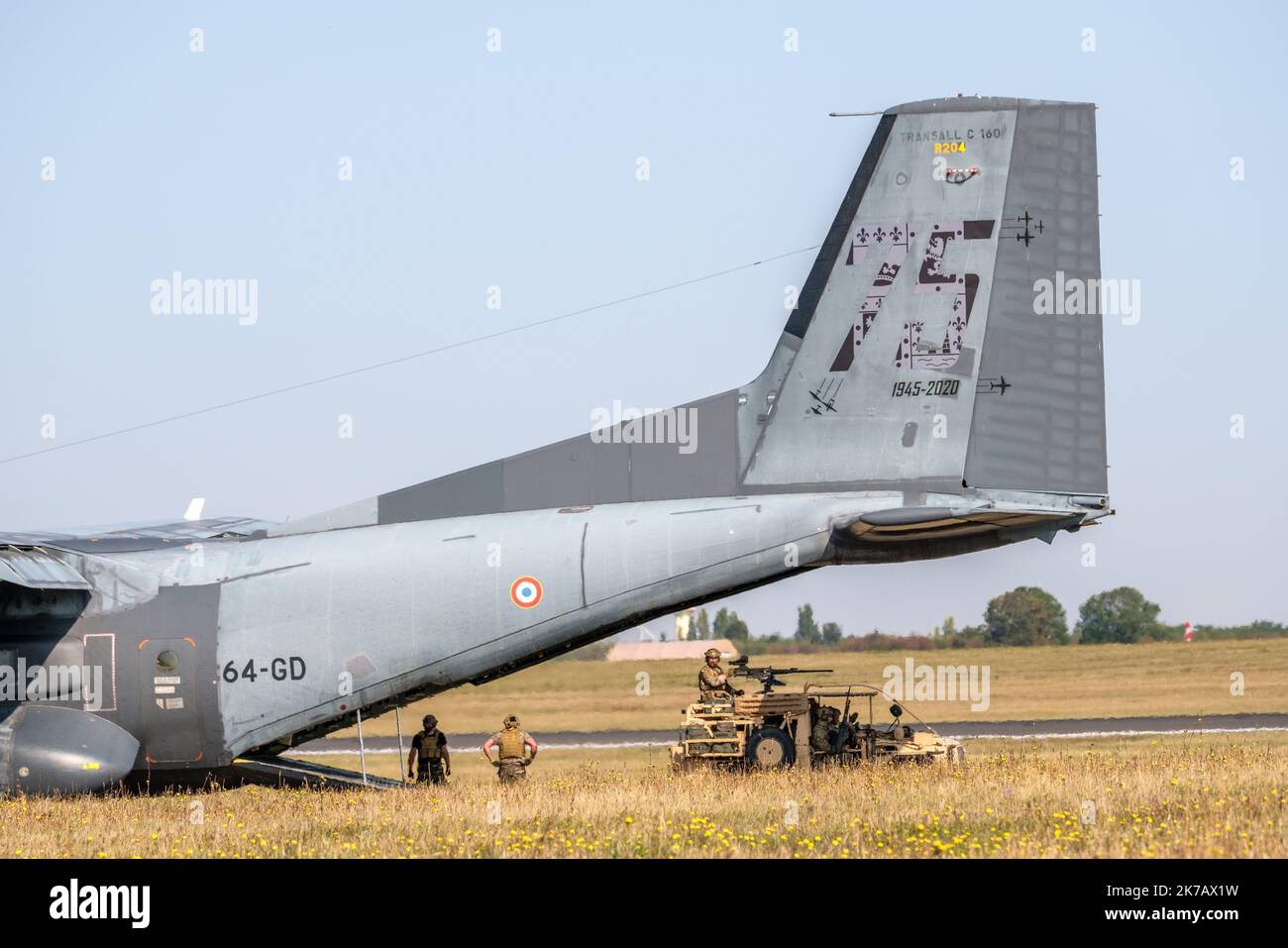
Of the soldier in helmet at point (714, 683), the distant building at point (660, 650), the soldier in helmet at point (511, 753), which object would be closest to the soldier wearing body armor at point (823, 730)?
the soldier in helmet at point (714, 683)

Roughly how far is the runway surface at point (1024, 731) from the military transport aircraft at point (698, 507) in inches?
606

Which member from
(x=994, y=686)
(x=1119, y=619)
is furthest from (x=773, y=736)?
(x=1119, y=619)

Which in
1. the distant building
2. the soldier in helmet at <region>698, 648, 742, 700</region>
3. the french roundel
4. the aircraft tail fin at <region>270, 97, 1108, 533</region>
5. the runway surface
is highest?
the aircraft tail fin at <region>270, 97, 1108, 533</region>

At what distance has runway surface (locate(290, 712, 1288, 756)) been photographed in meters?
34.8

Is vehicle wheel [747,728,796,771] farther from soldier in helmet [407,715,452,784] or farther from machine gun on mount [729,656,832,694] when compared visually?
soldier in helmet [407,715,452,784]

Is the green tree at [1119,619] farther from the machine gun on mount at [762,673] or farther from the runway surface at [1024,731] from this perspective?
the machine gun on mount at [762,673]

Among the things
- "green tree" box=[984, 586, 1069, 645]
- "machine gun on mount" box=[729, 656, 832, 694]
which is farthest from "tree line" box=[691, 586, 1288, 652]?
"machine gun on mount" box=[729, 656, 832, 694]

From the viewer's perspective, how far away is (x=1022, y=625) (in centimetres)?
5447

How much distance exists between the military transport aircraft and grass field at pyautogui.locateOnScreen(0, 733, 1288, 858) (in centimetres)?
151

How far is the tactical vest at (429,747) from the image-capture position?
22.2 meters

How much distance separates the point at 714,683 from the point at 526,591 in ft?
14.5

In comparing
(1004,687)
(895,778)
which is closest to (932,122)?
(895,778)
